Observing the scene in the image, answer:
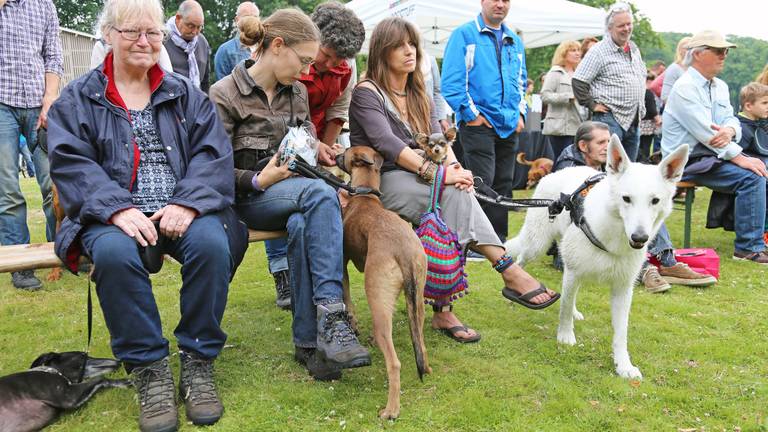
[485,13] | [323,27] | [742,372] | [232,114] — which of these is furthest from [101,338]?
[485,13]

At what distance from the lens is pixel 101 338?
4023 millimetres

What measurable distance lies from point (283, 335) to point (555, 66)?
6947mm

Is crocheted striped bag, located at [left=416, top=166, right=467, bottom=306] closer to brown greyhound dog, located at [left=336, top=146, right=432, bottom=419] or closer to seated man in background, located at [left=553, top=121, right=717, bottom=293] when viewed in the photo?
brown greyhound dog, located at [left=336, top=146, right=432, bottom=419]

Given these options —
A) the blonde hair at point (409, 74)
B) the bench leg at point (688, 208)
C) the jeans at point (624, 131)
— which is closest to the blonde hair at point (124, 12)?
the blonde hair at point (409, 74)

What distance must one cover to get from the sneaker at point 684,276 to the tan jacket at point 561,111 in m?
3.11

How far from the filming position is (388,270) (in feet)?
10.2

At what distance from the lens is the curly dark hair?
4004 millimetres

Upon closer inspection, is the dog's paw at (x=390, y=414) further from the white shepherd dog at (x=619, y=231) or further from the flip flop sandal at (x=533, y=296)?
the white shepherd dog at (x=619, y=231)

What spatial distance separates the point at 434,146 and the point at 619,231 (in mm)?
1361

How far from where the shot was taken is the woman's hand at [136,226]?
2807 mm

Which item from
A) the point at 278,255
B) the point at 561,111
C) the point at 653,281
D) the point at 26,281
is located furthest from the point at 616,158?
the point at 561,111

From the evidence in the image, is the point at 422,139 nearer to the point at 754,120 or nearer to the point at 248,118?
the point at 248,118

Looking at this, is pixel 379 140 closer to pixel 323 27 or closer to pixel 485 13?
pixel 323 27

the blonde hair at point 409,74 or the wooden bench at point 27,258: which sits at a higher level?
the blonde hair at point 409,74
